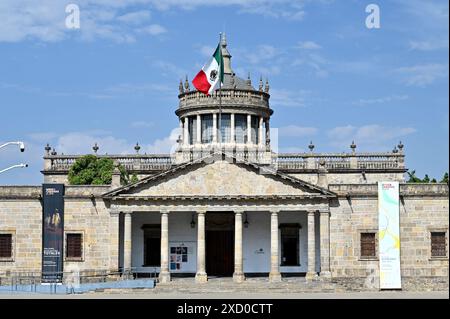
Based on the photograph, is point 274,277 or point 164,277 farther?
point 164,277

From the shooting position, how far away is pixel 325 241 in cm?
4994

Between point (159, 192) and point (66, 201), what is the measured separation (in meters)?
5.30

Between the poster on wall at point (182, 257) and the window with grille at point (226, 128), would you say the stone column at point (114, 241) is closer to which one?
the poster on wall at point (182, 257)

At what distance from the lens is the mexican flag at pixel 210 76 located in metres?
51.4

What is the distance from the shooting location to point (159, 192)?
50250 millimetres

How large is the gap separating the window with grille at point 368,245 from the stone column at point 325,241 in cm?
197

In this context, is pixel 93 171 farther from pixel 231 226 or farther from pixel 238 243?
pixel 238 243

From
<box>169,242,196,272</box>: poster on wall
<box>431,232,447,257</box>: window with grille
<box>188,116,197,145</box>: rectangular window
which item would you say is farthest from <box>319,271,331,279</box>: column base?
<box>188,116,197,145</box>: rectangular window

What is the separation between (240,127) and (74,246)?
54.7 ft

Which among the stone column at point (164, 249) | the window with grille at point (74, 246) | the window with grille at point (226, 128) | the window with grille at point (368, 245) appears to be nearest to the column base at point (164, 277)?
the stone column at point (164, 249)

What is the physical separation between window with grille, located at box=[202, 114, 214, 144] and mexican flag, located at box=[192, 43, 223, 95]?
11.3m

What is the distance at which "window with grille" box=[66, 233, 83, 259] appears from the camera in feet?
167

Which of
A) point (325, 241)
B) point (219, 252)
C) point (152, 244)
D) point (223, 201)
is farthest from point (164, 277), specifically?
point (325, 241)
